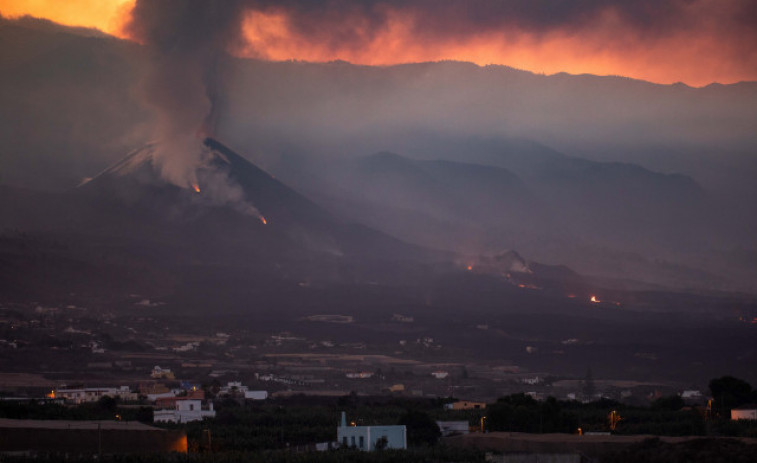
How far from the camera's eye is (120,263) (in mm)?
150125

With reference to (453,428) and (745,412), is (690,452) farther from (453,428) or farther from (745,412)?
(745,412)

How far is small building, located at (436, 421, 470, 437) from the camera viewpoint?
5366cm

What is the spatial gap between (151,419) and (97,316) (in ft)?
265

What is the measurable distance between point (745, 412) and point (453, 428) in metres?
12.4

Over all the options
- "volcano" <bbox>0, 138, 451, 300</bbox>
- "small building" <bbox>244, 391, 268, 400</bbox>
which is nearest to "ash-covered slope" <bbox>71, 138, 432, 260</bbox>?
"volcano" <bbox>0, 138, 451, 300</bbox>

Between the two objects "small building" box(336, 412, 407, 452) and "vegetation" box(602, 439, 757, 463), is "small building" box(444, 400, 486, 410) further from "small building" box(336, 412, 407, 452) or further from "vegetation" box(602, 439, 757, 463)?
"vegetation" box(602, 439, 757, 463)

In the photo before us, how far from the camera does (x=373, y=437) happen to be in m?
47.4

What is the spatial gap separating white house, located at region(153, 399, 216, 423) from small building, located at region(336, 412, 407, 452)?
40.9 feet

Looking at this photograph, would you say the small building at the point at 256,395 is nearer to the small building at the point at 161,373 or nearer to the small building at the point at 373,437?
the small building at the point at 161,373

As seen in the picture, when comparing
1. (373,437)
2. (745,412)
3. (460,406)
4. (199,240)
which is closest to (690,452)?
(373,437)

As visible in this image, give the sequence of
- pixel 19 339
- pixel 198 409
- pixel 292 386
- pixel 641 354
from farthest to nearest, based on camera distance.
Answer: pixel 641 354, pixel 19 339, pixel 292 386, pixel 198 409

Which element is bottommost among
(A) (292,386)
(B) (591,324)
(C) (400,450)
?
(C) (400,450)

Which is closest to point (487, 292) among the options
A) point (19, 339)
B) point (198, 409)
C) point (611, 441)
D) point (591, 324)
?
point (591, 324)

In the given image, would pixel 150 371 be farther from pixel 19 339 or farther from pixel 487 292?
pixel 487 292
